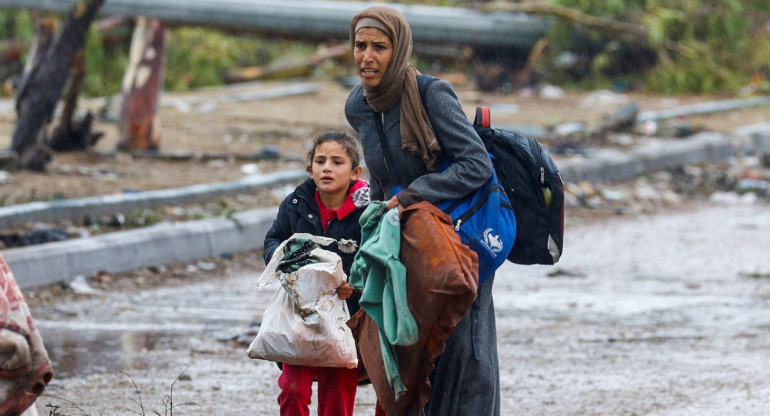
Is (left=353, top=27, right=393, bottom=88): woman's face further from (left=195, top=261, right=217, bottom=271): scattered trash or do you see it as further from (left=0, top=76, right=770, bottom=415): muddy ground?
(left=195, top=261, right=217, bottom=271): scattered trash

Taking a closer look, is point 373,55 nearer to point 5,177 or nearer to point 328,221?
point 328,221

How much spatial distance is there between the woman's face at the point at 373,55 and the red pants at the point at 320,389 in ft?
3.19

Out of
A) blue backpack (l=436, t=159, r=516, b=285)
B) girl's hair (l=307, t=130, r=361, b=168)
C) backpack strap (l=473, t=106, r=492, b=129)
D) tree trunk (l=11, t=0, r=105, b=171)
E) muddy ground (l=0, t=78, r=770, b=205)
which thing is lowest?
muddy ground (l=0, t=78, r=770, b=205)

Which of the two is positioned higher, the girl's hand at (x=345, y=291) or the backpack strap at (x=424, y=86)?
the backpack strap at (x=424, y=86)

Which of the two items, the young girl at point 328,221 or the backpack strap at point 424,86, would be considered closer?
the backpack strap at point 424,86

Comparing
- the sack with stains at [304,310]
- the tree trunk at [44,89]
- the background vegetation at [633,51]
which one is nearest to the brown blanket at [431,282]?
the sack with stains at [304,310]

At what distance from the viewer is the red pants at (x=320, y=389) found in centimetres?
409

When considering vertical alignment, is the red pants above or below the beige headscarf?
below

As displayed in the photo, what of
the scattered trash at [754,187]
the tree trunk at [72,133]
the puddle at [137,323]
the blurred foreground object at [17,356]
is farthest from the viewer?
the scattered trash at [754,187]

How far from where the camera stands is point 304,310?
13.0 ft

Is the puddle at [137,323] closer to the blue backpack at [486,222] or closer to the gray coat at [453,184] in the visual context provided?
the gray coat at [453,184]

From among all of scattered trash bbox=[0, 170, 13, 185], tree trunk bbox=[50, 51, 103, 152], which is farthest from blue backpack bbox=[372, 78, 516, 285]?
tree trunk bbox=[50, 51, 103, 152]

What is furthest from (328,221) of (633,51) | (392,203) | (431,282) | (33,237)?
(633,51)

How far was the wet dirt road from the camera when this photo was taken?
517 centimetres
